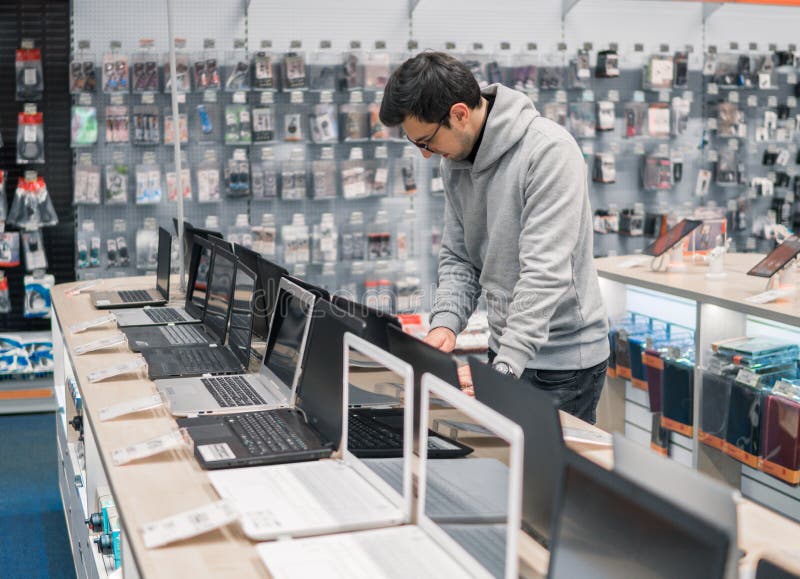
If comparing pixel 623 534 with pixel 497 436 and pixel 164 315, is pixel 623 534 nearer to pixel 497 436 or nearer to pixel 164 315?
pixel 497 436

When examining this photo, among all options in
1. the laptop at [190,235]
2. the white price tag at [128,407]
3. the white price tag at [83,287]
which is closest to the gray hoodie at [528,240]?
the white price tag at [128,407]

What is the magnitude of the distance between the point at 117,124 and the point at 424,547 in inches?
187

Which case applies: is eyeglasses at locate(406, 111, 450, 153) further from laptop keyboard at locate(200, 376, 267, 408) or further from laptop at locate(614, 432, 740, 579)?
laptop at locate(614, 432, 740, 579)

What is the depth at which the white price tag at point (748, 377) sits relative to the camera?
395cm

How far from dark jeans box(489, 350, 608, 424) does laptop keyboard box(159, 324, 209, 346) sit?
52.6 inches

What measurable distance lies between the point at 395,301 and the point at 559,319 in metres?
3.89

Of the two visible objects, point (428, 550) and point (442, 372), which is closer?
point (428, 550)

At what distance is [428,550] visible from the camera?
1.60 metres

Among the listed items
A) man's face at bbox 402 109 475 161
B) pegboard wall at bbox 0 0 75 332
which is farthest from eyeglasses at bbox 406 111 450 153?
pegboard wall at bbox 0 0 75 332

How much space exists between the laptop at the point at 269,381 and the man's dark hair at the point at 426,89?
52cm

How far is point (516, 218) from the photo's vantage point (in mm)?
2477

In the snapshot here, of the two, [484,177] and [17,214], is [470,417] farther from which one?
[17,214]

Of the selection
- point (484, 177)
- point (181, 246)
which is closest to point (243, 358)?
point (484, 177)

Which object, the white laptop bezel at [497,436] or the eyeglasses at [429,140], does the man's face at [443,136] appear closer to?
the eyeglasses at [429,140]
